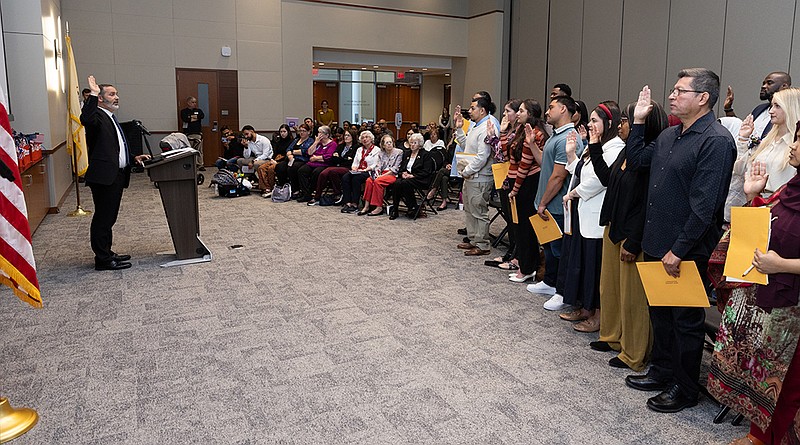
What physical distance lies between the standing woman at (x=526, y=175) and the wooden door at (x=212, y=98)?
1042 centimetres

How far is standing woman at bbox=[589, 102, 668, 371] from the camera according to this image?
10.3 ft

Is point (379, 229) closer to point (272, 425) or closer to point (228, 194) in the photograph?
point (228, 194)

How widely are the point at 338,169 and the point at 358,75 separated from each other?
10477mm

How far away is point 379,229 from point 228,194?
3.63m

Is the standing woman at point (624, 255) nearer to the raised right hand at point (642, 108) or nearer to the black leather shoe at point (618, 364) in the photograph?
the black leather shoe at point (618, 364)

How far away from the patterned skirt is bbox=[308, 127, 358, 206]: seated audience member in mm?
6972

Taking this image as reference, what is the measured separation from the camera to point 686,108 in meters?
2.76

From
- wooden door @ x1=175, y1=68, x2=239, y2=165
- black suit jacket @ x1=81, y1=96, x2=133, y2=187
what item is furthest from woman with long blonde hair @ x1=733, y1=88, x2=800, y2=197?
wooden door @ x1=175, y1=68, x2=239, y2=165

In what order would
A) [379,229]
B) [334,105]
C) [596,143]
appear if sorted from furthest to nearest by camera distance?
[334,105], [379,229], [596,143]

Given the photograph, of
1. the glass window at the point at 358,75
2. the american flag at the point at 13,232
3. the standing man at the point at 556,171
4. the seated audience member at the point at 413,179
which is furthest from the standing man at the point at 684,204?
the glass window at the point at 358,75

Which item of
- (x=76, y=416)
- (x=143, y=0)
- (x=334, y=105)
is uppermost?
(x=143, y=0)

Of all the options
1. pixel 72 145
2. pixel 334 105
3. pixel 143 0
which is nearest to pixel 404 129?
pixel 334 105

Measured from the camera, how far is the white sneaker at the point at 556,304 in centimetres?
433

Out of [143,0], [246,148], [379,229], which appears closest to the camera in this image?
[379,229]
